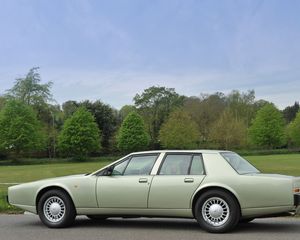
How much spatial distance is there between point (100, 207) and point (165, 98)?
3881 inches

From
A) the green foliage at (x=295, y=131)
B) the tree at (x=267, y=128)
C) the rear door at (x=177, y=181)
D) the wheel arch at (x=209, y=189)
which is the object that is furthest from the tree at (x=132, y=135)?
the wheel arch at (x=209, y=189)

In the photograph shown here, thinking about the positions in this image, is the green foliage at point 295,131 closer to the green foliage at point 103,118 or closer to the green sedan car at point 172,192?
the green foliage at point 103,118

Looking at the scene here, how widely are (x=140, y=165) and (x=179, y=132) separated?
82.5 meters

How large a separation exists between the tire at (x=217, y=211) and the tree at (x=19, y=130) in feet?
253

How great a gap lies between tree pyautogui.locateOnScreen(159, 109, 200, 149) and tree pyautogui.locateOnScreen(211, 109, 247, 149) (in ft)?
12.8

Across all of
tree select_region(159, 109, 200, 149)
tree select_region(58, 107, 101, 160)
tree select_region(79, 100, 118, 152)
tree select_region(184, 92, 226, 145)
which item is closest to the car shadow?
tree select_region(58, 107, 101, 160)

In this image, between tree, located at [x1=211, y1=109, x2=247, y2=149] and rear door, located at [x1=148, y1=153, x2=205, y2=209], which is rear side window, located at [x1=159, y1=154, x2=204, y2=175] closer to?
rear door, located at [x1=148, y1=153, x2=205, y2=209]

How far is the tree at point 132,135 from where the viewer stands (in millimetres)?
90812

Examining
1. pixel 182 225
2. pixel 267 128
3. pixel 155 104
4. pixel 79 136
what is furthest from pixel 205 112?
pixel 182 225

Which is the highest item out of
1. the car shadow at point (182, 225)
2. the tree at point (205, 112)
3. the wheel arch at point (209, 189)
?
Answer: the tree at point (205, 112)

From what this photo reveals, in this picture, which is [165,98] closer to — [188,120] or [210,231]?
[188,120]

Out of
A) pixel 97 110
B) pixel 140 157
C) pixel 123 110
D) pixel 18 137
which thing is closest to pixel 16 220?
pixel 140 157

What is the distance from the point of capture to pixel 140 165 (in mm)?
9664

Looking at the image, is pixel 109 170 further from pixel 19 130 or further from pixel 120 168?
pixel 19 130
